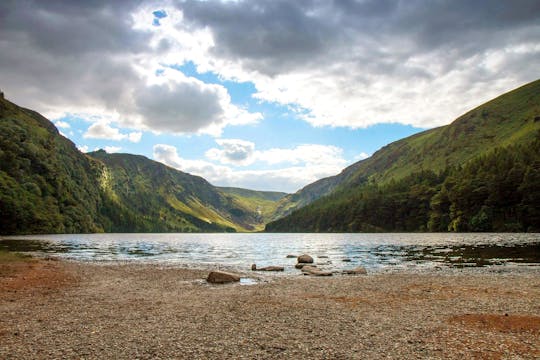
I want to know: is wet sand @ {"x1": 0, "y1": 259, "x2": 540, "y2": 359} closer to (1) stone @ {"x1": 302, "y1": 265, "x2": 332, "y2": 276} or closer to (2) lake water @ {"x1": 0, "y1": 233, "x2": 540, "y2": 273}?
(1) stone @ {"x1": 302, "y1": 265, "x2": 332, "y2": 276}

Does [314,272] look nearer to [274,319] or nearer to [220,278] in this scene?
[220,278]


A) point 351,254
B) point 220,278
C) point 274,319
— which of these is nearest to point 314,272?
point 220,278

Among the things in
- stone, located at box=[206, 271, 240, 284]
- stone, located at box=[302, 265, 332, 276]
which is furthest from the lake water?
stone, located at box=[206, 271, 240, 284]

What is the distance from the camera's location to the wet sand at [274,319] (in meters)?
15.5

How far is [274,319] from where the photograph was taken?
21031mm

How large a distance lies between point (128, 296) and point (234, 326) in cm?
1314

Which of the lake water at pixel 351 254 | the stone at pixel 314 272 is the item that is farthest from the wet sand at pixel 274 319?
the lake water at pixel 351 254

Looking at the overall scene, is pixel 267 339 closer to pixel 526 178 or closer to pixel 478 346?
pixel 478 346

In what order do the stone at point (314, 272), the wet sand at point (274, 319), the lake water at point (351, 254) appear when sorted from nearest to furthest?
1. the wet sand at point (274, 319)
2. the stone at point (314, 272)
3. the lake water at point (351, 254)

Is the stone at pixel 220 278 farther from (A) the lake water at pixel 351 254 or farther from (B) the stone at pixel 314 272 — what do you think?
(A) the lake water at pixel 351 254

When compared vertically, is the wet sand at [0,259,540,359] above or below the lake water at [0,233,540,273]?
above

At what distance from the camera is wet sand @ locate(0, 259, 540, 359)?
50.9 ft

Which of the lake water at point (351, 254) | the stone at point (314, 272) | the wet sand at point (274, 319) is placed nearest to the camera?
the wet sand at point (274, 319)

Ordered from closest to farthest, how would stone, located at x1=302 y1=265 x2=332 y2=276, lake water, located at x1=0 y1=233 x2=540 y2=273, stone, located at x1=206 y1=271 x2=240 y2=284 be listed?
stone, located at x1=206 y1=271 x2=240 y2=284 < stone, located at x1=302 y1=265 x2=332 y2=276 < lake water, located at x1=0 y1=233 x2=540 y2=273
